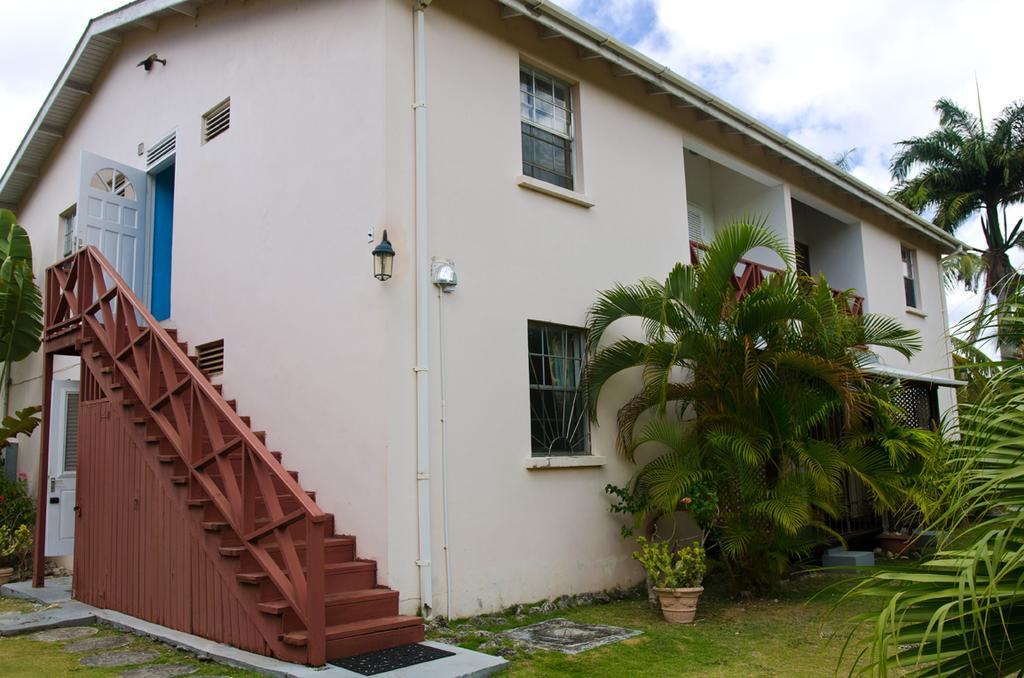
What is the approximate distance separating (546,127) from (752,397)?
388 cm

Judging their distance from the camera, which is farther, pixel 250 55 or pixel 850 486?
pixel 850 486

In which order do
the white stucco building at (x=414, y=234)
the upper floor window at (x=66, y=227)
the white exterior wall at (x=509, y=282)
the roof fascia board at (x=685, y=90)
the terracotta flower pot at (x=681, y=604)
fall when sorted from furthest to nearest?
the upper floor window at (x=66, y=227) < the roof fascia board at (x=685, y=90) < the white exterior wall at (x=509, y=282) < the terracotta flower pot at (x=681, y=604) < the white stucco building at (x=414, y=234)

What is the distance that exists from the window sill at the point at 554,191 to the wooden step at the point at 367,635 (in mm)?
4644

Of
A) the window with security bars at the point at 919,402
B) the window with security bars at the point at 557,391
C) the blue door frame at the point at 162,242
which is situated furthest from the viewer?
the window with security bars at the point at 919,402

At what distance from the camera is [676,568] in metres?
7.98

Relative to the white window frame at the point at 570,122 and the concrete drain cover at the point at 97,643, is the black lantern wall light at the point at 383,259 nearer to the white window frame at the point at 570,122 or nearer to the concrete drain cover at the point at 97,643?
the white window frame at the point at 570,122

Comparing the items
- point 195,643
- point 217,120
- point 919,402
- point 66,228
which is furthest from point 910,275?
point 66,228

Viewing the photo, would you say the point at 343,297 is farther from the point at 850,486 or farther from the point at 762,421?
the point at 850,486

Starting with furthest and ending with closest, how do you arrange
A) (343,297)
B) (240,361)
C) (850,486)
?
(850,486)
(240,361)
(343,297)

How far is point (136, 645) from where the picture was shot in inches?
273

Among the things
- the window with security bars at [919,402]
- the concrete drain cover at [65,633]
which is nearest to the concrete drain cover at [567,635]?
the concrete drain cover at [65,633]

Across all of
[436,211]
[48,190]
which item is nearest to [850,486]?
[436,211]

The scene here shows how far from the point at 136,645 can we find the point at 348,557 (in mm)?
1855

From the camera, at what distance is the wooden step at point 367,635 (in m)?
6.07
